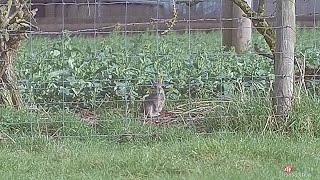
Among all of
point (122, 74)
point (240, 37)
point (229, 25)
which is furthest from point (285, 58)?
point (229, 25)

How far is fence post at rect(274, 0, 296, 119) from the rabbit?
4.13 feet

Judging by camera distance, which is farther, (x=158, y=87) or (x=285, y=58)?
(x=158, y=87)

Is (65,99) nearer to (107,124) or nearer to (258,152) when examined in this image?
(107,124)

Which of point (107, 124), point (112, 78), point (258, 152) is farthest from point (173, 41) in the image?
point (258, 152)

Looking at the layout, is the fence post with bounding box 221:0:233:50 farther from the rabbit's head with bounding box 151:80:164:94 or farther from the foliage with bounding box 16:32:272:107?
the rabbit's head with bounding box 151:80:164:94

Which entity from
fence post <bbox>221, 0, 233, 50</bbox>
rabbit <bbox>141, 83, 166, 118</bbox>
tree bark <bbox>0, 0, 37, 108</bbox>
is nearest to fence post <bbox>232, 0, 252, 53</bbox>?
fence post <bbox>221, 0, 233, 50</bbox>

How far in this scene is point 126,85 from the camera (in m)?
8.14

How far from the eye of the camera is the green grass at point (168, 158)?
583 cm

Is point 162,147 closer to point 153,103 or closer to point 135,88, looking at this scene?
point 153,103

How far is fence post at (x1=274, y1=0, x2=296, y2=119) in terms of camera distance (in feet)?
22.9

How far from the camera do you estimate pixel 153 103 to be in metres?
7.57

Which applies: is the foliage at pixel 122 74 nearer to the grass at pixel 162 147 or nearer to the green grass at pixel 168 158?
the grass at pixel 162 147

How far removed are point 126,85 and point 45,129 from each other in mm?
1328

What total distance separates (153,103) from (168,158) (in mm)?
1553
